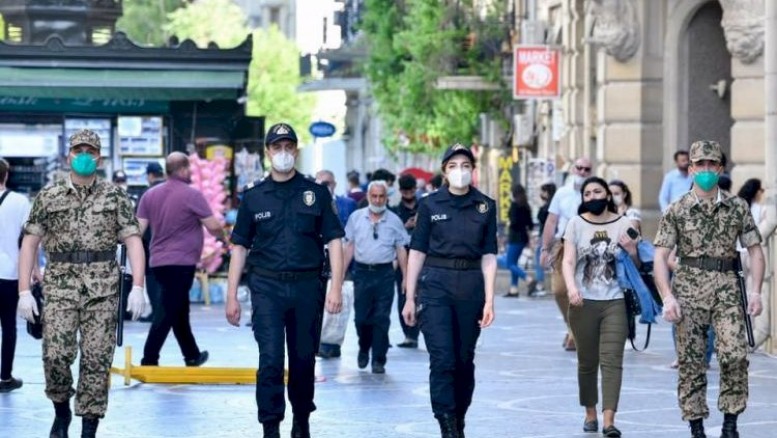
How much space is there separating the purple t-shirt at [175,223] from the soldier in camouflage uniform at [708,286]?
5605 millimetres

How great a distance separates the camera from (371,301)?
63.1 feet

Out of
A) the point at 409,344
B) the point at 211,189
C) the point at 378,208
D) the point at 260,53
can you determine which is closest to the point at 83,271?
the point at 378,208

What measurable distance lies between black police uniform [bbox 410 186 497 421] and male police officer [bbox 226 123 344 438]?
60 centimetres

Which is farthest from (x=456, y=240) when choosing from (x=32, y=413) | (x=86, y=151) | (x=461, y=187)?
(x=32, y=413)

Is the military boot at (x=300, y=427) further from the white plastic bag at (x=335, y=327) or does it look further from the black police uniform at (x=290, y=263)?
the white plastic bag at (x=335, y=327)

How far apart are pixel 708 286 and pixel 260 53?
78.7 meters

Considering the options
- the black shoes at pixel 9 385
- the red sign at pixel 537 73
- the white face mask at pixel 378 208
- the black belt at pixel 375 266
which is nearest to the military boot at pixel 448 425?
the black shoes at pixel 9 385

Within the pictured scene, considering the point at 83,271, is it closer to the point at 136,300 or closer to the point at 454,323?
the point at 136,300

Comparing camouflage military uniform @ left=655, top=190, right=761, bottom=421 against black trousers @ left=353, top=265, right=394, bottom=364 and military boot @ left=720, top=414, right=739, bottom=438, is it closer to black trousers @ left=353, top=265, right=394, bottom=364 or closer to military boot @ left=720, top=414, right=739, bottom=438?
military boot @ left=720, top=414, right=739, bottom=438

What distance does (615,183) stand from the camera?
19266 millimetres

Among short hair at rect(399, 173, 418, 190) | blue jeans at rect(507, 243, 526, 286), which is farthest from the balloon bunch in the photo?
short hair at rect(399, 173, 418, 190)

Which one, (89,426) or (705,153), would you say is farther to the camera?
(705,153)

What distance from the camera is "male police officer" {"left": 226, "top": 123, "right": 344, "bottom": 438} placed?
12.8 meters

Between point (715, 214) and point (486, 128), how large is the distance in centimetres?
3697
